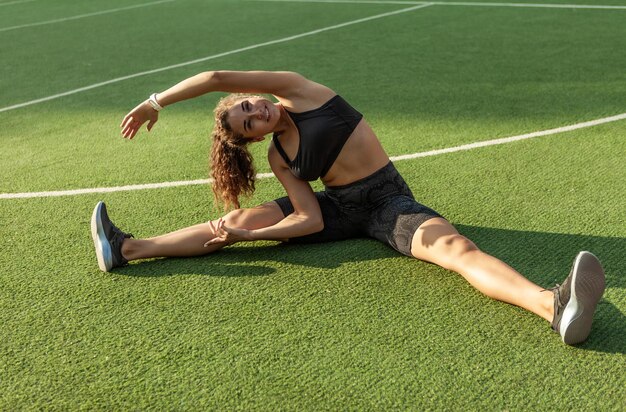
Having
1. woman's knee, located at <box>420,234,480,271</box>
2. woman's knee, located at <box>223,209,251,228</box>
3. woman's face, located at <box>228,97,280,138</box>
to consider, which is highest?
woman's face, located at <box>228,97,280,138</box>

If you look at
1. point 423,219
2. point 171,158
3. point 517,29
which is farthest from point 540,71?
point 423,219

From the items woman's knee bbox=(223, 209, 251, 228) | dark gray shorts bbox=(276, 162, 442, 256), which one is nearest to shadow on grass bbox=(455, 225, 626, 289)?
dark gray shorts bbox=(276, 162, 442, 256)

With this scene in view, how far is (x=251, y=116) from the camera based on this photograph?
3.62 m

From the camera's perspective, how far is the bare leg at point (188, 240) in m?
3.75

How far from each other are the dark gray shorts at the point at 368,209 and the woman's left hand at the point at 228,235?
252 mm

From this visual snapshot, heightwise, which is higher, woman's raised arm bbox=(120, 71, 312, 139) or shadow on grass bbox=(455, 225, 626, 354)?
woman's raised arm bbox=(120, 71, 312, 139)

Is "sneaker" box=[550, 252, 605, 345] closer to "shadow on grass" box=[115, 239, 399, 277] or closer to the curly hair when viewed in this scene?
"shadow on grass" box=[115, 239, 399, 277]

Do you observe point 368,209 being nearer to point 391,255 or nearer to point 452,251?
point 391,255

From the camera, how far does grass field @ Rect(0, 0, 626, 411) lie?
279 centimetres

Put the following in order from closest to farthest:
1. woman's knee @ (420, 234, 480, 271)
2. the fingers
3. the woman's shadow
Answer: woman's knee @ (420, 234, 480, 271)
the woman's shadow
the fingers

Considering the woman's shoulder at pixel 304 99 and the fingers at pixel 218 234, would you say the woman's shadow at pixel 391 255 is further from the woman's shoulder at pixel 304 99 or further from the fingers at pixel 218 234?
the woman's shoulder at pixel 304 99

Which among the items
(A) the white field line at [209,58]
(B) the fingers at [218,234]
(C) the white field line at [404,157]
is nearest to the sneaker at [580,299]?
(B) the fingers at [218,234]

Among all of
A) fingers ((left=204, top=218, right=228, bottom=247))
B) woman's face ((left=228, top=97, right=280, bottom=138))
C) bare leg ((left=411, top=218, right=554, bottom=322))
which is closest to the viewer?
bare leg ((left=411, top=218, right=554, bottom=322))

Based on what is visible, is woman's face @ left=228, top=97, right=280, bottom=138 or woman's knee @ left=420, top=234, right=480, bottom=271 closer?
woman's knee @ left=420, top=234, right=480, bottom=271
